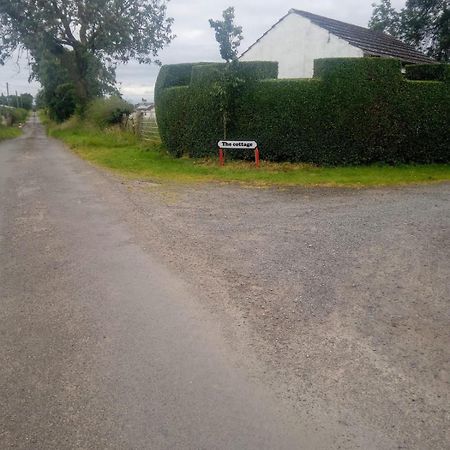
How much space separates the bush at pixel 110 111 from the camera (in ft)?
96.7

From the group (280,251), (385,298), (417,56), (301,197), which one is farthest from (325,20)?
(385,298)

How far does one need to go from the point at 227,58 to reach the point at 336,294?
11.4 meters

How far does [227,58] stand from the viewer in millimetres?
14164

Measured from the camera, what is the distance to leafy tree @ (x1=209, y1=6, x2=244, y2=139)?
13.9 m

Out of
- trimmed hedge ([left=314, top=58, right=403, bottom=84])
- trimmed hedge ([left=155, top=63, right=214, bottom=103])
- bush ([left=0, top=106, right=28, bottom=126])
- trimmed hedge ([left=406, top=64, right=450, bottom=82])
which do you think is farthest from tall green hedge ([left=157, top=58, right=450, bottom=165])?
bush ([left=0, top=106, right=28, bottom=126])

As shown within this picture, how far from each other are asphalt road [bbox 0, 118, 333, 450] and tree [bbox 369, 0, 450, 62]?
104ft

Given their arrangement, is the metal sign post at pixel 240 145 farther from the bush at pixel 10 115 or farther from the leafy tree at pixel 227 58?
the bush at pixel 10 115

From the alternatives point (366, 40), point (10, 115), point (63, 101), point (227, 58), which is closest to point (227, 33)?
point (227, 58)

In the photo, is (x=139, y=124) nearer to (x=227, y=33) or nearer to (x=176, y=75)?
(x=176, y=75)

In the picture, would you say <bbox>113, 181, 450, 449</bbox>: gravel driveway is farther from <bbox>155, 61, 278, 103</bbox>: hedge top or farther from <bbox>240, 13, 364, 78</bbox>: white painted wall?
<bbox>240, 13, 364, 78</bbox>: white painted wall

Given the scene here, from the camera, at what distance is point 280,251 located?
243 inches

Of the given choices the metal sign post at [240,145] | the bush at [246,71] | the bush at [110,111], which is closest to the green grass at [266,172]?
the metal sign post at [240,145]

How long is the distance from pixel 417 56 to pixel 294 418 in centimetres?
2305

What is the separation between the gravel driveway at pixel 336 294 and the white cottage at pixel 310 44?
1057cm
